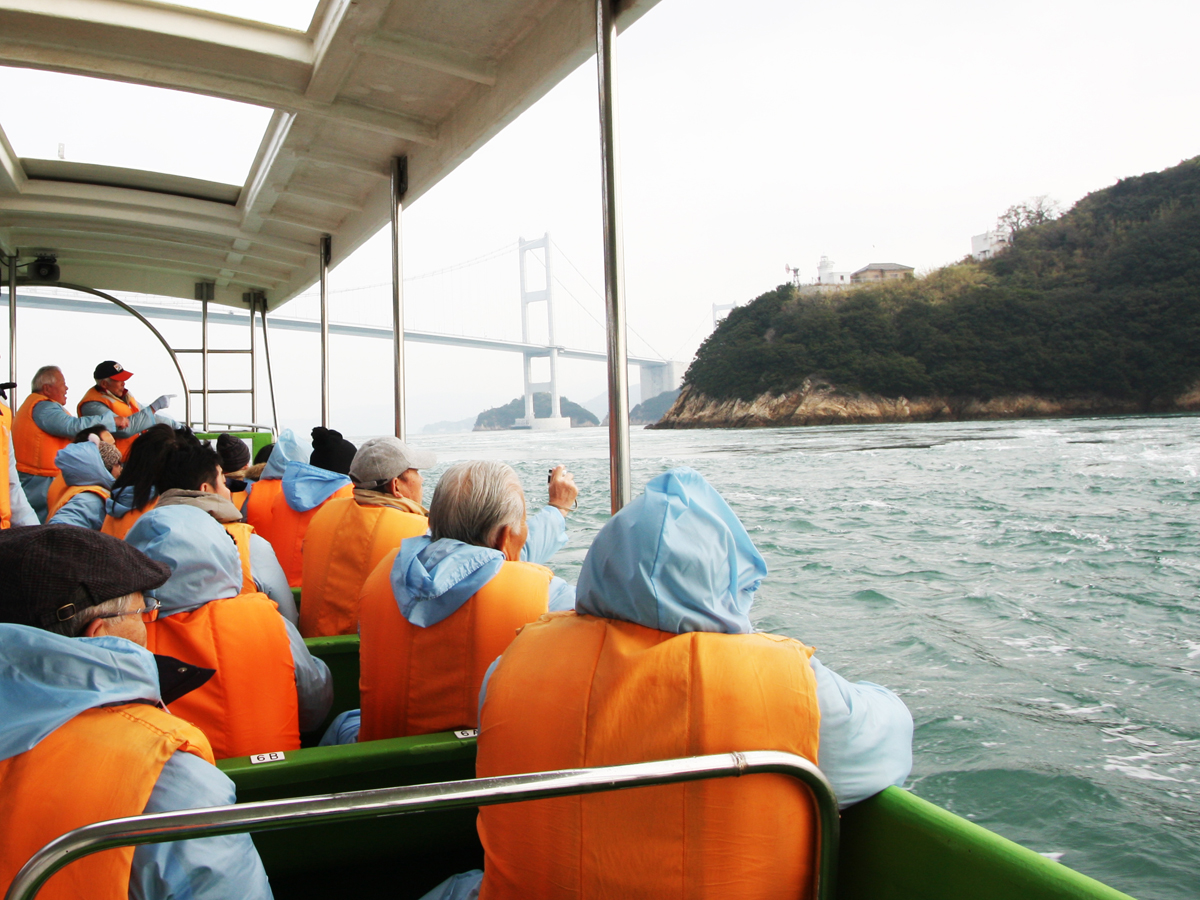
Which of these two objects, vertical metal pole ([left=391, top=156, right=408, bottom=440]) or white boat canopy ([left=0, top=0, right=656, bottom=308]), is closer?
white boat canopy ([left=0, top=0, right=656, bottom=308])

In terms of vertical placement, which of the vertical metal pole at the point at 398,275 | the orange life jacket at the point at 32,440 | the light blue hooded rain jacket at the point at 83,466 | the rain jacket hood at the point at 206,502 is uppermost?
the vertical metal pole at the point at 398,275

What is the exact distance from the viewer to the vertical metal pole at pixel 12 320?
13.9 feet

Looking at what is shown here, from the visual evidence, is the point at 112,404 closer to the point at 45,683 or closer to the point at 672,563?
the point at 45,683

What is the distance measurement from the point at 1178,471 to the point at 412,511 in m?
26.6

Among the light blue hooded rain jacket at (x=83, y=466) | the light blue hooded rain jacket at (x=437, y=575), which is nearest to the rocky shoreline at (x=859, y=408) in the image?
the light blue hooded rain jacket at (x=83, y=466)

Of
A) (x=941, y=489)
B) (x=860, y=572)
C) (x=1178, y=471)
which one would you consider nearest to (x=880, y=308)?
(x=941, y=489)

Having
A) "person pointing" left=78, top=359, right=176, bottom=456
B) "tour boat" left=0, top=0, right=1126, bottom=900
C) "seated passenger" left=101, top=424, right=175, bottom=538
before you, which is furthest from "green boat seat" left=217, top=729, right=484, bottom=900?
"person pointing" left=78, top=359, right=176, bottom=456

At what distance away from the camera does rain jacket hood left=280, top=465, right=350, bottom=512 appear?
92.0 inches

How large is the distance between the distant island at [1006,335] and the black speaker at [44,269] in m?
25.6

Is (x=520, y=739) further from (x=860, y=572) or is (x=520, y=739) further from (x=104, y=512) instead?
(x=860, y=572)

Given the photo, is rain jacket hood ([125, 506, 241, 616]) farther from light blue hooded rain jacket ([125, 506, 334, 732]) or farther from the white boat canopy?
the white boat canopy

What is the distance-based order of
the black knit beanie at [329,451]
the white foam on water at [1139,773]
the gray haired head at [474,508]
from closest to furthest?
the gray haired head at [474,508] → the black knit beanie at [329,451] → the white foam on water at [1139,773]

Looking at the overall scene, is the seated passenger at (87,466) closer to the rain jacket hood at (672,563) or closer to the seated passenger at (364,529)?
the seated passenger at (364,529)

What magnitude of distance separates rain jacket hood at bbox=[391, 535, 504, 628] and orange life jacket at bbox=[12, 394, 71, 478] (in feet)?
9.88
